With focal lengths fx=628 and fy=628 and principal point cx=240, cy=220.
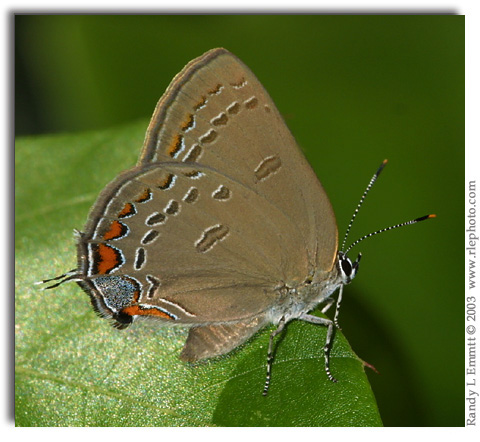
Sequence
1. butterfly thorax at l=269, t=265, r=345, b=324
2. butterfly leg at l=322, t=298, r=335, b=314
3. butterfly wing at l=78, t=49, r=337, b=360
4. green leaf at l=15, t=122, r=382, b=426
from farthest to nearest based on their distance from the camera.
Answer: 1. butterfly leg at l=322, t=298, r=335, b=314
2. butterfly thorax at l=269, t=265, r=345, b=324
3. butterfly wing at l=78, t=49, r=337, b=360
4. green leaf at l=15, t=122, r=382, b=426

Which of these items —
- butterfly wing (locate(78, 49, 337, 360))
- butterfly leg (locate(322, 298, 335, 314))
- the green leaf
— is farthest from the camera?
butterfly leg (locate(322, 298, 335, 314))

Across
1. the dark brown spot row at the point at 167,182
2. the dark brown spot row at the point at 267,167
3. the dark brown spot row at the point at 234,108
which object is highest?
the dark brown spot row at the point at 234,108

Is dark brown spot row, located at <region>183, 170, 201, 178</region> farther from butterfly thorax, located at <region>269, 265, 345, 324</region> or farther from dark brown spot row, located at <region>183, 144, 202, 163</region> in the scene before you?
butterfly thorax, located at <region>269, 265, 345, 324</region>

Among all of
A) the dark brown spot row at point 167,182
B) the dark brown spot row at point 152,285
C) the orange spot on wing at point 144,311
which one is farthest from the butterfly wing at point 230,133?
the orange spot on wing at point 144,311

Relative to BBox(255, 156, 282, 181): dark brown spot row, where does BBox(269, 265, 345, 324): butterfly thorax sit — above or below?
below

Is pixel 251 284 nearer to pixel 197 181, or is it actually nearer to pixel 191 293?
pixel 191 293

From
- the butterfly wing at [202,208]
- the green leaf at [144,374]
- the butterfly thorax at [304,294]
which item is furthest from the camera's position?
the butterfly thorax at [304,294]

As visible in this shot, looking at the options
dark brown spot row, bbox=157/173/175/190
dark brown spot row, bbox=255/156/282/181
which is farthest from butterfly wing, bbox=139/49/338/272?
dark brown spot row, bbox=157/173/175/190

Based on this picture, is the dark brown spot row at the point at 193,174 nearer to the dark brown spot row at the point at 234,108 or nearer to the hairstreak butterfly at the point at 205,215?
the hairstreak butterfly at the point at 205,215
